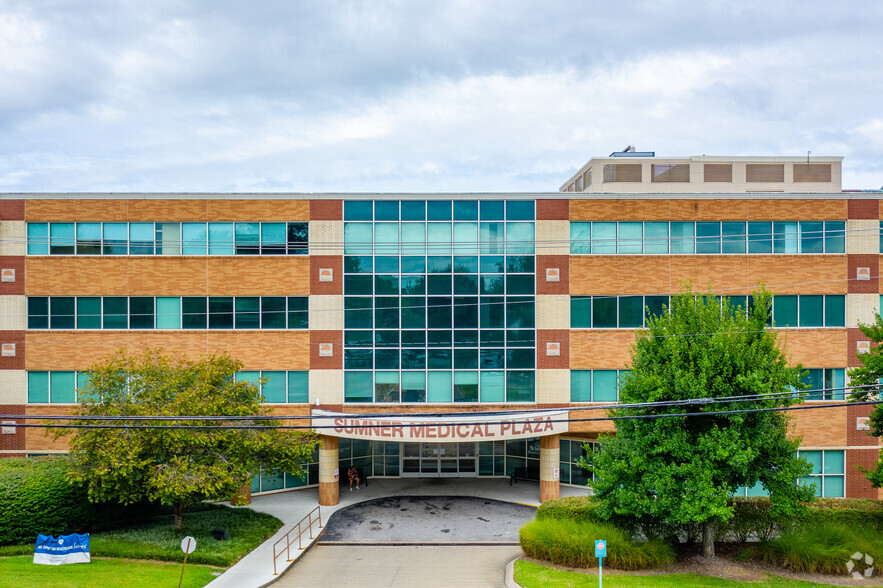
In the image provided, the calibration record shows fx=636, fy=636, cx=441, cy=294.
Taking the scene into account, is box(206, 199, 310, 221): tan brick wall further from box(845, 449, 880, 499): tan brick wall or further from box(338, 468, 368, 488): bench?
box(845, 449, 880, 499): tan brick wall

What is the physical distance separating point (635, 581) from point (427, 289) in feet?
45.0

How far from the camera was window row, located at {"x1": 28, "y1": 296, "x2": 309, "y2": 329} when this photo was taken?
26.5 meters

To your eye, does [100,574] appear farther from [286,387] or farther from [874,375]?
[874,375]

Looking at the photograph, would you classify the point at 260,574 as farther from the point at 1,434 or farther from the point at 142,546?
the point at 1,434

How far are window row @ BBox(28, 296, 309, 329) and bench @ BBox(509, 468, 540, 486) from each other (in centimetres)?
1202

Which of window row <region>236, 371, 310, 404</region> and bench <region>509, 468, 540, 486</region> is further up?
window row <region>236, 371, 310, 404</region>

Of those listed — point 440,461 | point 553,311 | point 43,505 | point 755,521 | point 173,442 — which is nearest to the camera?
point 755,521

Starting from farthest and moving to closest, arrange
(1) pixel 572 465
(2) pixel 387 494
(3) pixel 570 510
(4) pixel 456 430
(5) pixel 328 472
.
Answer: (1) pixel 572 465
(2) pixel 387 494
(5) pixel 328 472
(4) pixel 456 430
(3) pixel 570 510

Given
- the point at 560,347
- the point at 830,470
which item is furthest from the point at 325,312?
the point at 830,470

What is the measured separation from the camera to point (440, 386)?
2664 centimetres

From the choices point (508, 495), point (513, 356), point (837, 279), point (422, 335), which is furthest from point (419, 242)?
point (837, 279)

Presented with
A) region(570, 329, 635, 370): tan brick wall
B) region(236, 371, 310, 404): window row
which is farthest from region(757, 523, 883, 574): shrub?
region(236, 371, 310, 404): window row

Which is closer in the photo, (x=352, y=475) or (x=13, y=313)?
(x=13, y=313)

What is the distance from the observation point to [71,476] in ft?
63.8
